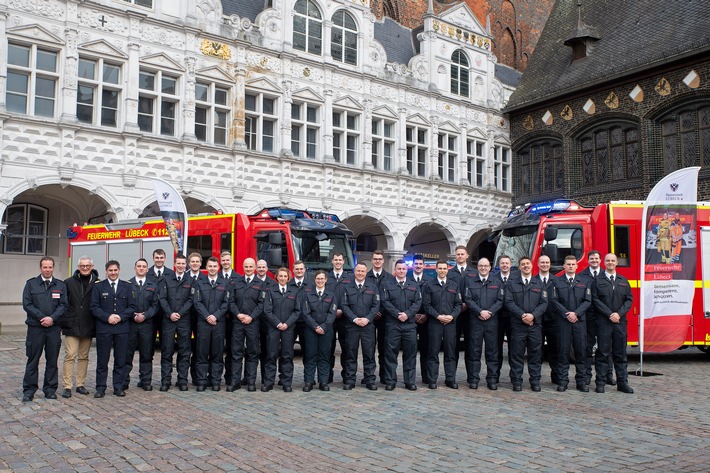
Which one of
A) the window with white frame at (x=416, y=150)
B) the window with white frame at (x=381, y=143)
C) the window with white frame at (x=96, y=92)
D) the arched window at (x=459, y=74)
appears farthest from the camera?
the arched window at (x=459, y=74)

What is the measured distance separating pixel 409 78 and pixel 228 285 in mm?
17301

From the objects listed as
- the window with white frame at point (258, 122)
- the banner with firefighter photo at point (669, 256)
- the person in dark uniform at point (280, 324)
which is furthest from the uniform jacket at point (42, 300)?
the window with white frame at point (258, 122)

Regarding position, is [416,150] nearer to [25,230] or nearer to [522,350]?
[25,230]

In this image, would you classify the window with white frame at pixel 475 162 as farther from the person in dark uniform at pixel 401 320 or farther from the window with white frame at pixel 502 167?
the person in dark uniform at pixel 401 320

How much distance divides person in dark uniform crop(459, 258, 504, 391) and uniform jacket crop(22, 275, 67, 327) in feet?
16.8

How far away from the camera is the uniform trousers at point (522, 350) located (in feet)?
30.8

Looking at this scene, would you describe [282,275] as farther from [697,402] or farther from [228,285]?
[697,402]

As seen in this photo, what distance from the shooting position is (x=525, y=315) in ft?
31.1

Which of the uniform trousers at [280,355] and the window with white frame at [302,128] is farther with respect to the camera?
the window with white frame at [302,128]

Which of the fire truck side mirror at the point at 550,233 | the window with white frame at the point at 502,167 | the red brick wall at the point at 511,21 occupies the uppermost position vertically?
the red brick wall at the point at 511,21

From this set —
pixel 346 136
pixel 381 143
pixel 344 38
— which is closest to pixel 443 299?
pixel 346 136

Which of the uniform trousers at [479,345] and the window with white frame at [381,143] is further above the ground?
the window with white frame at [381,143]

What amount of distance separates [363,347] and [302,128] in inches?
541

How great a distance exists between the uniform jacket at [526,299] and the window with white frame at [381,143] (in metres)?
14.9
